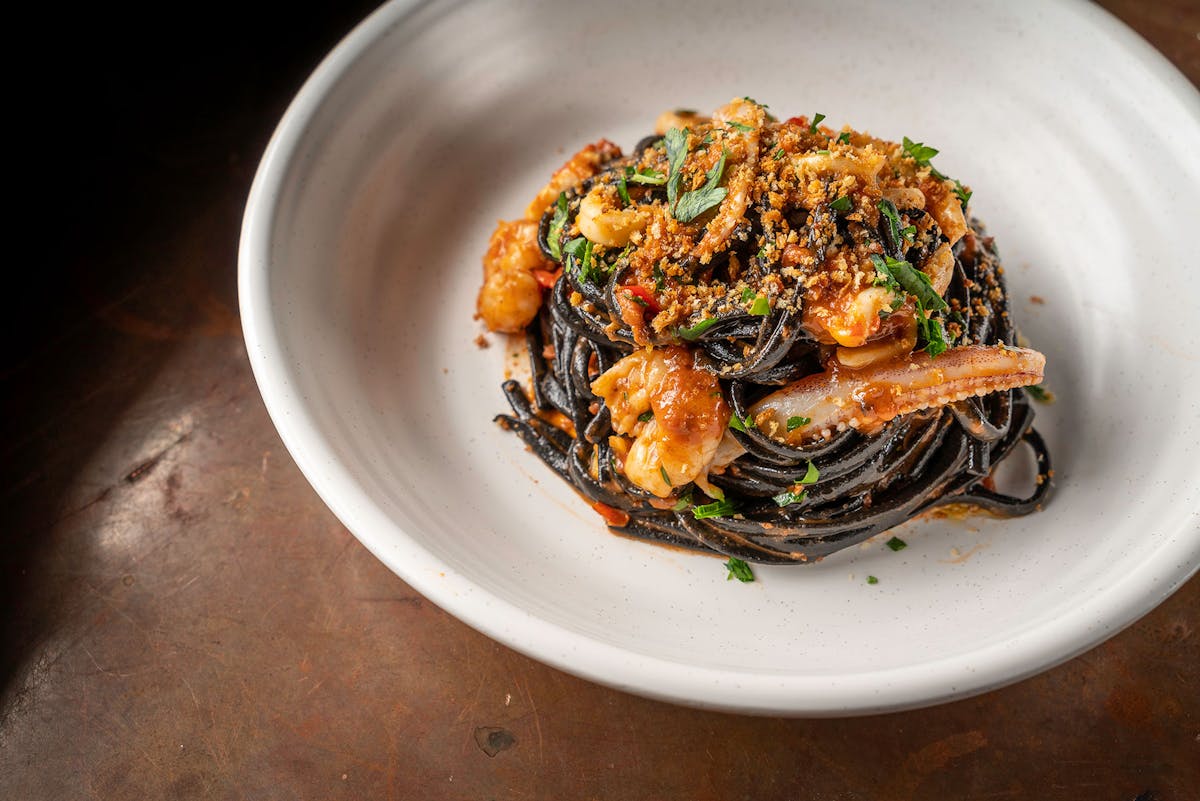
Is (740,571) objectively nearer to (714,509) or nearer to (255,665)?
(714,509)

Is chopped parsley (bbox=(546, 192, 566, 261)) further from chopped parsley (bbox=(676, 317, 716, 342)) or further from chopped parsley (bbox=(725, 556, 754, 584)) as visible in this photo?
chopped parsley (bbox=(725, 556, 754, 584))

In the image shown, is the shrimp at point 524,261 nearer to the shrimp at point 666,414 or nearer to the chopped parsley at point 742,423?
the shrimp at point 666,414

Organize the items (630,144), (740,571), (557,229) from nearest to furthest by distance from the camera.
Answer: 1. (740,571)
2. (557,229)
3. (630,144)

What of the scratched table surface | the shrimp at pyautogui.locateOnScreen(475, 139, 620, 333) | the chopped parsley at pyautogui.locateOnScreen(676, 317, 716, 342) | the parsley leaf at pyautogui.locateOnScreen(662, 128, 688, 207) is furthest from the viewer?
the shrimp at pyautogui.locateOnScreen(475, 139, 620, 333)

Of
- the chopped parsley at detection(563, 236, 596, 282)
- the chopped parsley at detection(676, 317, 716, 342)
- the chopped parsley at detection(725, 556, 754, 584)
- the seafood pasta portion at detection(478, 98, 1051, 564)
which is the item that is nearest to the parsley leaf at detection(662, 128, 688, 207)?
the seafood pasta portion at detection(478, 98, 1051, 564)

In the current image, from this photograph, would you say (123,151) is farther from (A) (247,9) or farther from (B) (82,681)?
(B) (82,681)

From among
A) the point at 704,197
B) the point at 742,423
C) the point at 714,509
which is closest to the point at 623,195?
the point at 704,197
